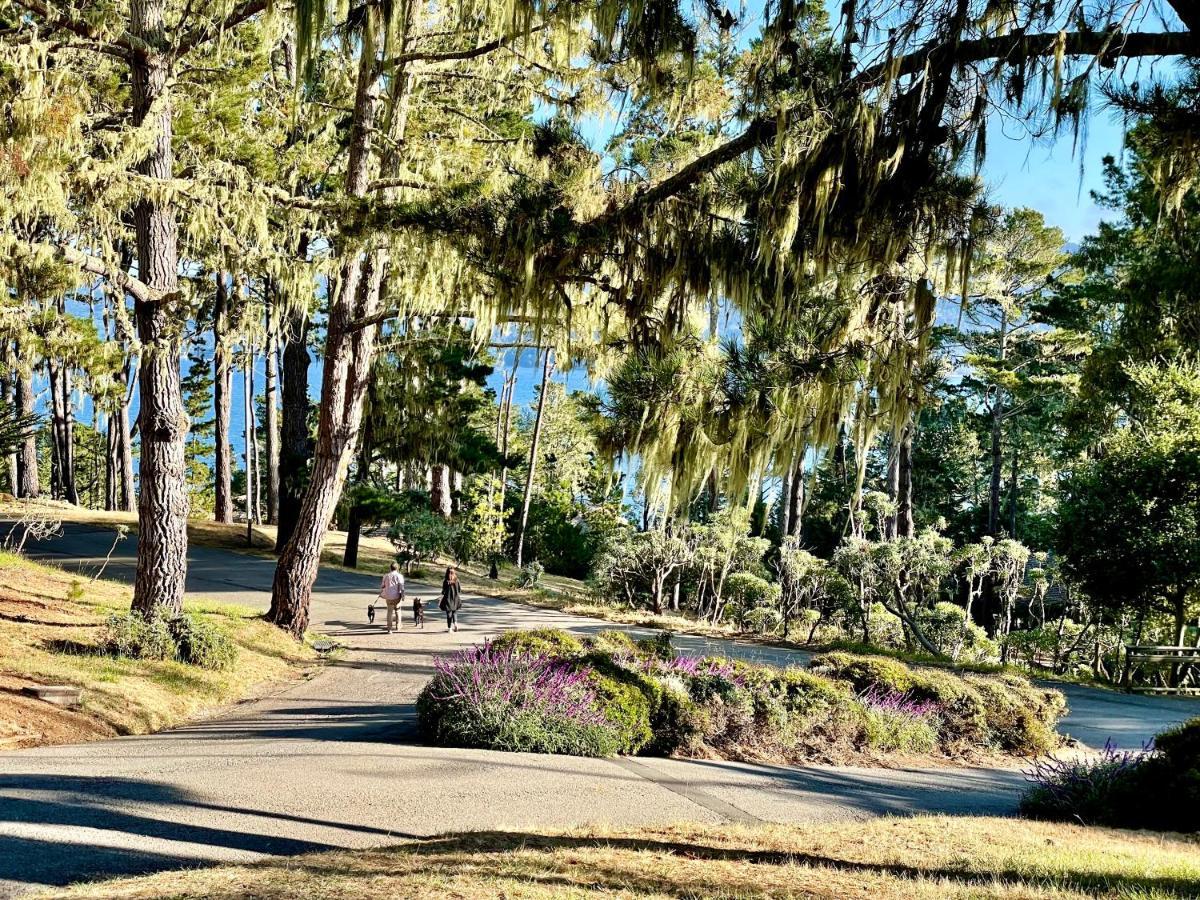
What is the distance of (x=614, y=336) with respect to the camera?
8.52 m

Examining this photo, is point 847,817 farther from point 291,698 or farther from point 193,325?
point 193,325

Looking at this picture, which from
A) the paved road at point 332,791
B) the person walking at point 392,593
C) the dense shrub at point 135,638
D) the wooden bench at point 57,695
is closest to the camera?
the paved road at point 332,791

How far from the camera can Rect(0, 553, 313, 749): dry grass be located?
28.5ft

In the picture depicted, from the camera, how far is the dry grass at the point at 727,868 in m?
4.27

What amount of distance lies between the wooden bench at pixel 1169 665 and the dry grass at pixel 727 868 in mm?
14561

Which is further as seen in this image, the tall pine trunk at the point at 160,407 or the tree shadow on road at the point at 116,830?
the tall pine trunk at the point at 160,407

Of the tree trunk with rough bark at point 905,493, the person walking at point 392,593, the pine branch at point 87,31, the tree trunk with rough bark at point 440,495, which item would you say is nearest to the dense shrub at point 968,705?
the person walking at point 392,593

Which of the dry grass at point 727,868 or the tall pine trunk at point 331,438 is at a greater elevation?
the tall pine trunk at point 331,438

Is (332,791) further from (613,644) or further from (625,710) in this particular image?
(613,644)

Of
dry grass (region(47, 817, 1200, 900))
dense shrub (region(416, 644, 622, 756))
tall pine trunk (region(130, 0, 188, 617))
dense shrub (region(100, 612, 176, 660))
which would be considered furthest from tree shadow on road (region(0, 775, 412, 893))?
tall pine trunk (region(130, 0, 188, 617))

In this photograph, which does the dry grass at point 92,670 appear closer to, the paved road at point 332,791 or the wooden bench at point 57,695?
the wooden bench at point 57,695

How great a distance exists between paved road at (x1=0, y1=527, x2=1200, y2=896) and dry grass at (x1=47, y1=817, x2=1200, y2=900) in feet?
1.93

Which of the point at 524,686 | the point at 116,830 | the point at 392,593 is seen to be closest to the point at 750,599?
the point at 392,593

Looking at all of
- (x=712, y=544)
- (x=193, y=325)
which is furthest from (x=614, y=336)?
(x=193, y=325)
